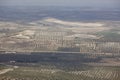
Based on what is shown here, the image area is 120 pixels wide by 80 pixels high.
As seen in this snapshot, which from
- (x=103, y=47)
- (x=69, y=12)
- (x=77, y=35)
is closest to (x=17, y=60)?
(x=103, y=47)

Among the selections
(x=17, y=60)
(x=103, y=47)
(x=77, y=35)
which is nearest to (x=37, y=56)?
(x=17, y=60)

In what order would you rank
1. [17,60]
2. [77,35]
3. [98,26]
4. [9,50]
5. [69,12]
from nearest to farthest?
[17,60] < [9,50] < [77,35] < [98,26] < [69,12]

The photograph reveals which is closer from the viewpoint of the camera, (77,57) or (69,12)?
(77,57)

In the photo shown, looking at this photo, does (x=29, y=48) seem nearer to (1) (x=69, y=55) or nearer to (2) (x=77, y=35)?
(1) (x=69, y=55)

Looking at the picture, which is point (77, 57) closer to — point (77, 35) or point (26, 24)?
point (77, 35)

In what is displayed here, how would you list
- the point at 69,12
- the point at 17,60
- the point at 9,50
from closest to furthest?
1. the point at 17,60
2. the point at 9,50
3. the point at 69,12

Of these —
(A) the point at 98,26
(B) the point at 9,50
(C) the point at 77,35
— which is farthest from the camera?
(A) the point at 98,26

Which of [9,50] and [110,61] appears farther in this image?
[9,50]

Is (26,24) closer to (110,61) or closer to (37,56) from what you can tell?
(37,56)

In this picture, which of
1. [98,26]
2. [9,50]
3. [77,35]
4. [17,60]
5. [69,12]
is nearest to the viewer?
[17,60]

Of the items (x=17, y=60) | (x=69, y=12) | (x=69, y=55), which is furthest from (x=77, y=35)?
(x=69, y=12)
